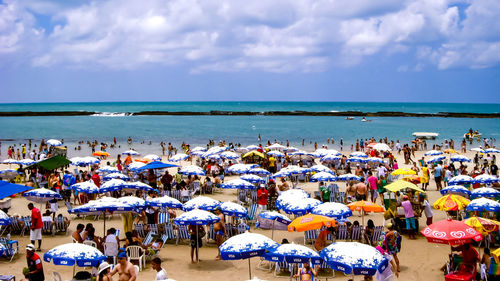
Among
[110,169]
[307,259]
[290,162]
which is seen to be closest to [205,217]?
[307,259]

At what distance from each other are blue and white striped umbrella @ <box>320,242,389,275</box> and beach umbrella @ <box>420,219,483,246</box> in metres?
2.12

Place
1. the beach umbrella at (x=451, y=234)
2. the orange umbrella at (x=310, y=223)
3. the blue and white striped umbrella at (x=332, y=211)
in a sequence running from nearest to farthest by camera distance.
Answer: the beach umbrella at (x=451, y=234), the orange umbrella at (x=310, y=223), the blue and white striped umbrella at (x=332, y=211)

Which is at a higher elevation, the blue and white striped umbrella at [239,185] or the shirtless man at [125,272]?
the blue and white striped umbrella at [239,185]

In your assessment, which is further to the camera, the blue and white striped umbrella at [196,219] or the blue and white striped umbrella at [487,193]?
the blue and white striped umbrella at [487,193]

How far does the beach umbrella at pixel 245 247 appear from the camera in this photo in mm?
8492

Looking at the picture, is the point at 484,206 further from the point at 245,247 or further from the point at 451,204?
the point at 245,247

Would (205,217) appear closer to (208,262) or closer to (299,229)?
(208,262)

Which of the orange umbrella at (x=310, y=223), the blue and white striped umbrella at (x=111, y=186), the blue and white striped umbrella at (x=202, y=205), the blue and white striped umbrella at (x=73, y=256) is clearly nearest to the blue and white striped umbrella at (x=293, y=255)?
the orange umbrella at (x=310, y=223)

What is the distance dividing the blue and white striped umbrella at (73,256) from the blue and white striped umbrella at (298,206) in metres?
5.71

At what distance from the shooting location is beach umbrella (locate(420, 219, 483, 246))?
30.8ft

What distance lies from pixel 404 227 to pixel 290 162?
14.8 m

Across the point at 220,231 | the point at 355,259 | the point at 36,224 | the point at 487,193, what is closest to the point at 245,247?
the point at 355,259

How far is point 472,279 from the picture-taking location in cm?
952

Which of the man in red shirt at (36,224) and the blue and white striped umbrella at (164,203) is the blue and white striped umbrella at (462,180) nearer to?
the blue and white striped umbrella at (164,203)
